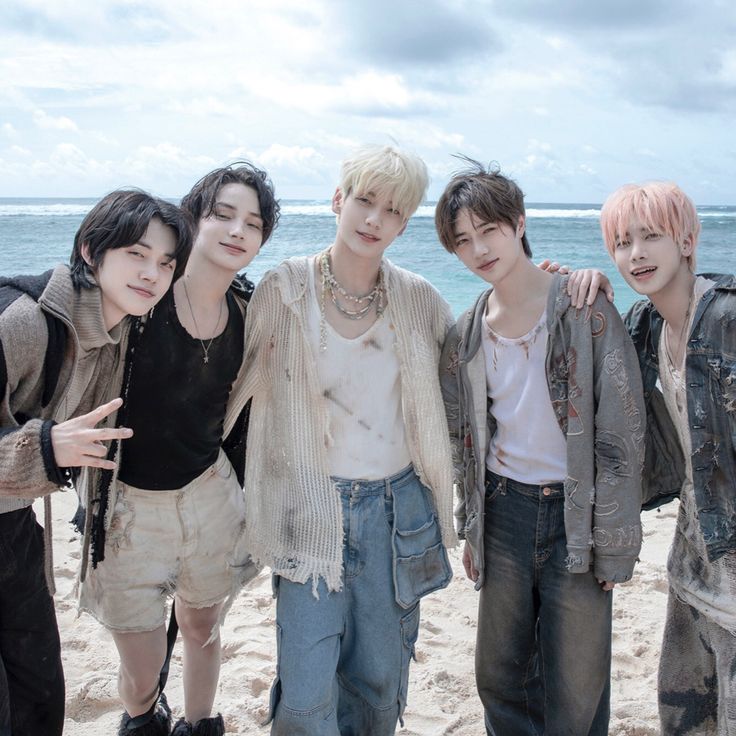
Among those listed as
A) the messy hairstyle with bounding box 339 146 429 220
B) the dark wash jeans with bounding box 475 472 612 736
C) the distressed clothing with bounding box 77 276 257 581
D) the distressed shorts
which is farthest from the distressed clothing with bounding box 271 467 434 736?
the messy hairstyle with bounding box 339 146 429 220

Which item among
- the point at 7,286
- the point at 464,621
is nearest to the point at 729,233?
the point at 464,621

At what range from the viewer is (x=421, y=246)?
23.7 meters

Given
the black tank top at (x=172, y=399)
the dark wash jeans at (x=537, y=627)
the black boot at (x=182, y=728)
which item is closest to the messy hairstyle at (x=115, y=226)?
the black tank top at (x=172, y=399)

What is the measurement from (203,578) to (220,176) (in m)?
1.55

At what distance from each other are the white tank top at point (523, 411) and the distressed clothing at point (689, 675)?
67cm

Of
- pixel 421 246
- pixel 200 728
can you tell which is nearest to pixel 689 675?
pixel 200 728

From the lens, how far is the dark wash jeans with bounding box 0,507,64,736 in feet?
8.12

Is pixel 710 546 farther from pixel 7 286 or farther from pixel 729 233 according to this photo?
pixel 729 233

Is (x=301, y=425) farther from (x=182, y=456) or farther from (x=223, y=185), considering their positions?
(x=223, y=185)

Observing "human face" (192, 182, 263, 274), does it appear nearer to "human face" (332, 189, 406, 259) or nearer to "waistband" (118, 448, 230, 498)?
"human face" (332, 189, 406, 259)

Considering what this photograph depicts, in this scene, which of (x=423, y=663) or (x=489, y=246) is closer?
(x=489, y=246)

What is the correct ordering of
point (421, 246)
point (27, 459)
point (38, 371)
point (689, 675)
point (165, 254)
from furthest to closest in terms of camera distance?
point (421, 246) < point (689, 675) < point (165, 254) < point (38, 371) < point (27, 459)

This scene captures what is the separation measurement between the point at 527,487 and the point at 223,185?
1585 mm

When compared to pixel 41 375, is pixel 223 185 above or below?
above
